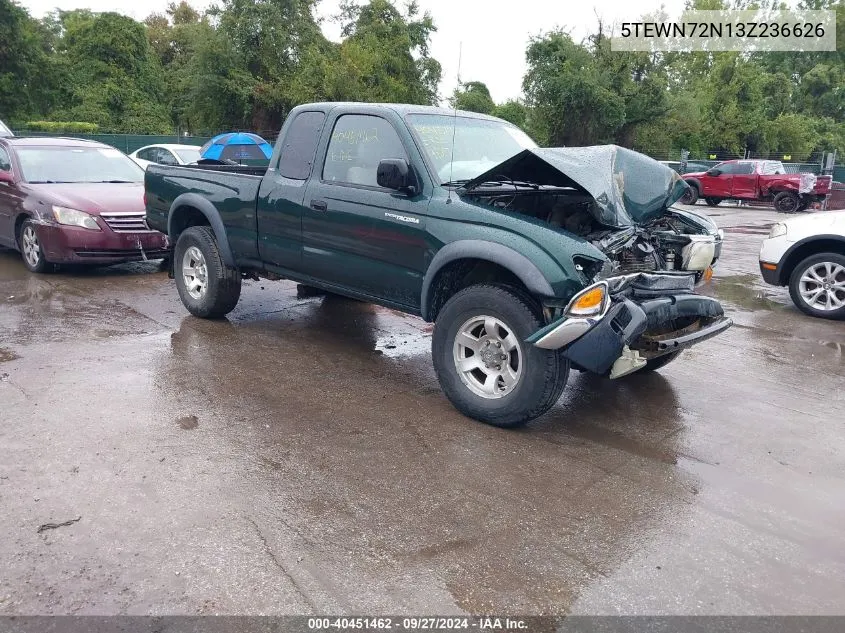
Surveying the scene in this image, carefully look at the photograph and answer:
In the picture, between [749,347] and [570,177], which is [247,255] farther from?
[749,347]

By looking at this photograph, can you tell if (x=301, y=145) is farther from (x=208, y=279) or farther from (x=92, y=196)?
(x=92, y=196)

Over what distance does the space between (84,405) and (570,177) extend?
3487 millimetres

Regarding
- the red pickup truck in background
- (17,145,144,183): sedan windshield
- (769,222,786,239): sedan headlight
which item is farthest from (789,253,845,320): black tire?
the red pickup truck in background

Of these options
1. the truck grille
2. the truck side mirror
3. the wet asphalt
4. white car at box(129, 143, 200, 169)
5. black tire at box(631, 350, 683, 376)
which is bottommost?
the wet asphalt

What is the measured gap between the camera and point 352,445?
4312mm

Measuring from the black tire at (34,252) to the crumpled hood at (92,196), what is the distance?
0.42 meters

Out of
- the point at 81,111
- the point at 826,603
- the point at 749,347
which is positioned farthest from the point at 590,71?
the point at 826,603

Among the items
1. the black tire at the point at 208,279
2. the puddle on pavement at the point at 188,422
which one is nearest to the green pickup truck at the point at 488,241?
the black tire at the point at 208,279

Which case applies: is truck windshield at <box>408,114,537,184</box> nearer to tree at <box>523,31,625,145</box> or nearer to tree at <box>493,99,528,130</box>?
tree at <box>523,31,625,145</box>

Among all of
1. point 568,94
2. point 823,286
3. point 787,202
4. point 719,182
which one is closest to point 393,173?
point 823,286

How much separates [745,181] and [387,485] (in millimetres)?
23107

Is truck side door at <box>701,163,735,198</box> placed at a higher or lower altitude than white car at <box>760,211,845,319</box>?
higher

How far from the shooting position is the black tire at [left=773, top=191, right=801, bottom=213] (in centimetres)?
2250

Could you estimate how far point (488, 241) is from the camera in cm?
450
